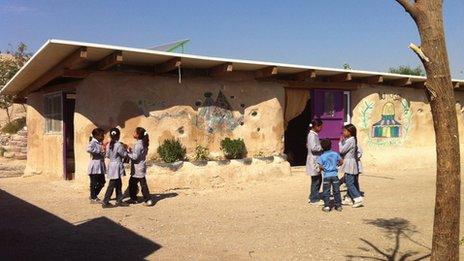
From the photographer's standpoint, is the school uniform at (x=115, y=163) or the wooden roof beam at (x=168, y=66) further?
the wooden roof beam at (x=168, y=66)

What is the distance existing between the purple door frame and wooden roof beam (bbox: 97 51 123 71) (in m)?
5.53

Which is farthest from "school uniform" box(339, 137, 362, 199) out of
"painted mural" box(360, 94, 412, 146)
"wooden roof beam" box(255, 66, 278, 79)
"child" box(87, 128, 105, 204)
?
"painted mural" box(360, 94, 412, 146)

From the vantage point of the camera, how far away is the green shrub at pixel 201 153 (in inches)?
399

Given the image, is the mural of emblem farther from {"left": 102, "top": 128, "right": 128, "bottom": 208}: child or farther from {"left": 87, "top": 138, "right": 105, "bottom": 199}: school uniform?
{"left": 87, "top": 138, "right": 105, "bottom": 199}: school uniform

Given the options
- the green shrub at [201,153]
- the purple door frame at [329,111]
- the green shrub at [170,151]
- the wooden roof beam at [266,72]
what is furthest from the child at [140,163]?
the purple door frame at [329,111]

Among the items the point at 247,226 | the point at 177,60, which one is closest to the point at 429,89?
the point at 247,226

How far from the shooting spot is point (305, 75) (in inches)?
449

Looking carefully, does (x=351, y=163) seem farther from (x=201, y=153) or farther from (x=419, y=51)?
(x=419, y=51)

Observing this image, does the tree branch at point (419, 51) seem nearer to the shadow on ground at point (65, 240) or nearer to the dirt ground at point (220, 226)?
the dirt ground at point (220, 226)

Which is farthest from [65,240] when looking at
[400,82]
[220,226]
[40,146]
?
[400,82]

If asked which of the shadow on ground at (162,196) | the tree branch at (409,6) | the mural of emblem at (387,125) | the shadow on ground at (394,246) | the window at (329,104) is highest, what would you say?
the tree branch at (409,6)

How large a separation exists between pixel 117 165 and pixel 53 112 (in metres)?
4.66

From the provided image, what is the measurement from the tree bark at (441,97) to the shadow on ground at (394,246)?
2.12 m

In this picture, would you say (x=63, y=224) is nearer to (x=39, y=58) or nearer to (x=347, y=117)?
(x=39, y=58)
